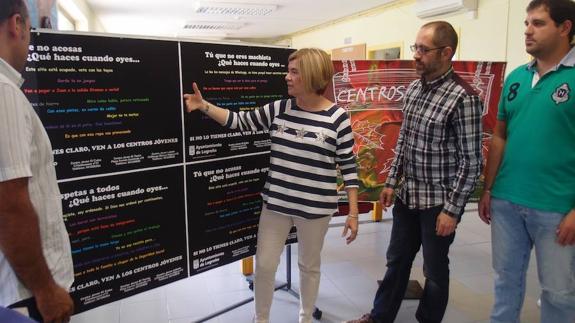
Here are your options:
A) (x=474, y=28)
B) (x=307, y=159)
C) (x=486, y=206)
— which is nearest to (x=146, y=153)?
(x=307, y=159)

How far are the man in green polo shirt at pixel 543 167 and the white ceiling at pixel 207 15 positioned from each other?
560cm

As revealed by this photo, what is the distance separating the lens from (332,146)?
1784 millimetres

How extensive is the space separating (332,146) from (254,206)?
636 millimetres

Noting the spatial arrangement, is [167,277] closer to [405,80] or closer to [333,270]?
[333,270]

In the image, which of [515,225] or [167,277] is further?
[167,277]

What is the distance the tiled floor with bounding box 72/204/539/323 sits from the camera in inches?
92.4

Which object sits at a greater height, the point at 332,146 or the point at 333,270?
the point at 332,146

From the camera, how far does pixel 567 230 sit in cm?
150

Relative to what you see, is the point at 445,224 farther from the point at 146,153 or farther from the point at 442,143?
the point at 146,153

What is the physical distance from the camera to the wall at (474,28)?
4.71 meters

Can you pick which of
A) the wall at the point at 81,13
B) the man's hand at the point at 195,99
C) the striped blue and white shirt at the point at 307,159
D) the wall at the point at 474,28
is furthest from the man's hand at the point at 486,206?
the wall at the point at 81,13

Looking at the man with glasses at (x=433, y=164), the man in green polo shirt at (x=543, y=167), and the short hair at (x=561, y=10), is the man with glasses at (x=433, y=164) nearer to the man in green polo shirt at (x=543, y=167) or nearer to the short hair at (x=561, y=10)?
the man in green polo shirt at (x=543, y=167)

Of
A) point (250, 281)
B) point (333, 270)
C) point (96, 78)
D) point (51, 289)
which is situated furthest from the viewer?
point (333, 270)

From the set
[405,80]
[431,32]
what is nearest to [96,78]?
[431,32]
